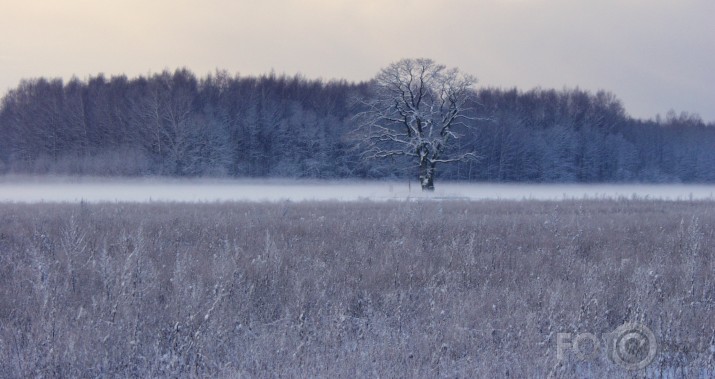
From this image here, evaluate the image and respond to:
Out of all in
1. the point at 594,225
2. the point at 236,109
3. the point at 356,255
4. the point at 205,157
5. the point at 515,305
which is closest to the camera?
the point at 515,305

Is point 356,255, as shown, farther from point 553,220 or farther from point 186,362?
point 553,220

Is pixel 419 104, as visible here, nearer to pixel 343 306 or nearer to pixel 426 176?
pixel 426 176

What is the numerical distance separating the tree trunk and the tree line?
5103 millimetres

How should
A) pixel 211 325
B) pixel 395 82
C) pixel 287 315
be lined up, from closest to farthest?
pixel 211 325, pixel 287 315, pixel 395 82

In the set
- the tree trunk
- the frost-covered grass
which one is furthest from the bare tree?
the frost-covered grass

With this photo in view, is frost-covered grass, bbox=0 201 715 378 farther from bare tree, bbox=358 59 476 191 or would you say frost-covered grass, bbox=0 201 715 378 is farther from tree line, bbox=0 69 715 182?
tree line, bbox=0 69 715 182

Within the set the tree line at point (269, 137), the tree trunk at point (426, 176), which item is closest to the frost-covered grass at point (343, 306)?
the tree trunk at point (426, 176)

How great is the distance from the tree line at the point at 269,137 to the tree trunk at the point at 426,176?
16.7 feet

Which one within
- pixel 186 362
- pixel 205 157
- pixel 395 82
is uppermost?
pixel 395 82

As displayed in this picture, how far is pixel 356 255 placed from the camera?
928 centimetres

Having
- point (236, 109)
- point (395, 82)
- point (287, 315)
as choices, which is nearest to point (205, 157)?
→ point (236, 109)

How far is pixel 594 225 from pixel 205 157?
145 ft

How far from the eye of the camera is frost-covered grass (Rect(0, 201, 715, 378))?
15.2 feet

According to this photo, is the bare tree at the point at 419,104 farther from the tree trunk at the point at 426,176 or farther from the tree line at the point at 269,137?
the tree line at the point at 269,137
